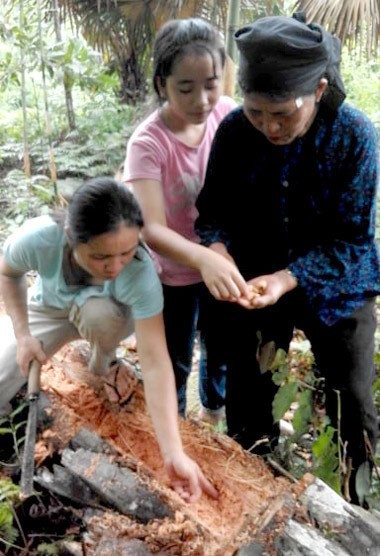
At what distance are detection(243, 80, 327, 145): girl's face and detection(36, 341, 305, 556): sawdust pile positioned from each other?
1123 mm

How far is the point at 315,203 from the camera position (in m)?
1.93

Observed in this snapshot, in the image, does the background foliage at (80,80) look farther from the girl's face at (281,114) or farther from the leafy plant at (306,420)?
the leafy plant at (306,420)

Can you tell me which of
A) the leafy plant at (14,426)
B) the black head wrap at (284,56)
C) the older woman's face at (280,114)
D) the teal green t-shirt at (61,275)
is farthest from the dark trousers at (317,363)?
the leafy plant at (14,426)

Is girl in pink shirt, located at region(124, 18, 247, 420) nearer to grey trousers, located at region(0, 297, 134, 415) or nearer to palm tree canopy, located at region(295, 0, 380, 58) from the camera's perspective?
grey trousers, located at region(0, 297, 134, 415)

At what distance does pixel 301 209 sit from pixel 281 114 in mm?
386

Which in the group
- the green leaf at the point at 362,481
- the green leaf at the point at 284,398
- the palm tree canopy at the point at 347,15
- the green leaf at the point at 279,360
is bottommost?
the green leaf at the point at 362,481

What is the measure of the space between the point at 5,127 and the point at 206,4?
3460 millimetres

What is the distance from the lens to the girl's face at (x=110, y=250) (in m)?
1.86

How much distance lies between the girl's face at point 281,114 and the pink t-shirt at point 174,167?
1.33 ft

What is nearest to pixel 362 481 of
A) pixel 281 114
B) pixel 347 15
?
pixel 281 114

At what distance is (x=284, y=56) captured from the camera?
1.61 metres

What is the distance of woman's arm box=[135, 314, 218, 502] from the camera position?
1.91 m

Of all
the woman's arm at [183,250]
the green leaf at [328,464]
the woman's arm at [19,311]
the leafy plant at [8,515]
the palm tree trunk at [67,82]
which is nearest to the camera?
A: the leafy plant at [8,515]

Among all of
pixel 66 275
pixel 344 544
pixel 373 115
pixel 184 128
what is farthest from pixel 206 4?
pixel 344 544
